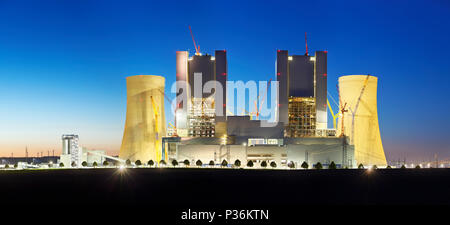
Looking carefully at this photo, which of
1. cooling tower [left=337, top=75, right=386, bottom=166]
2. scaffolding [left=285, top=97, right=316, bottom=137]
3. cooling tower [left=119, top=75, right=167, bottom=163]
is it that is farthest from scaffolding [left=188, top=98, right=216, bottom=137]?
cooling tower [left=337, top=75, right=386, bottom=166]

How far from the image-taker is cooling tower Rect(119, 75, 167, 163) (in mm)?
55281

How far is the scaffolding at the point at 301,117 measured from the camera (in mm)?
54188

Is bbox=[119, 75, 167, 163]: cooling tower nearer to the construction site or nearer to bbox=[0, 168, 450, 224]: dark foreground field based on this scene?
the construction site

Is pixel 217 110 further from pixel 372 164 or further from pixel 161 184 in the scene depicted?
pixel 161 184

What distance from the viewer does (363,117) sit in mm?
53562

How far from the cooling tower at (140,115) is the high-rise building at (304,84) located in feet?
60.8

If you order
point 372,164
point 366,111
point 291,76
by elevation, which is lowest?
point 372,164

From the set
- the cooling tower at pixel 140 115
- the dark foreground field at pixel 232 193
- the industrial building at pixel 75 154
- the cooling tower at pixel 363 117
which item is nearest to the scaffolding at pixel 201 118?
the cooling tower at pixel 140 115

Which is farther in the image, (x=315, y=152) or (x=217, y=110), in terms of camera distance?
(x=217, y=110)

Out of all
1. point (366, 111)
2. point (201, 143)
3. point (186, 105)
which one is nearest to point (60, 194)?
point (201, 143)

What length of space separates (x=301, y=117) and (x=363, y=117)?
864cm

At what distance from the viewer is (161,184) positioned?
2469 centimetres
